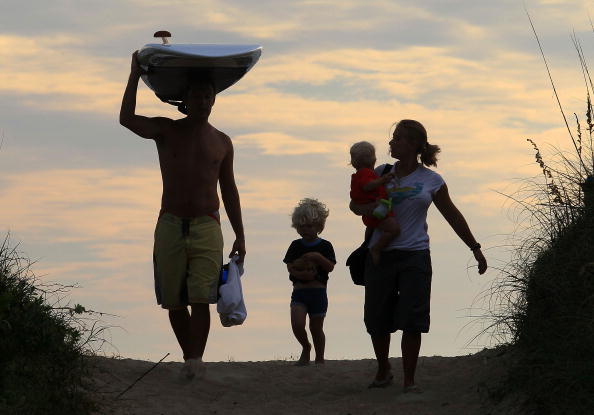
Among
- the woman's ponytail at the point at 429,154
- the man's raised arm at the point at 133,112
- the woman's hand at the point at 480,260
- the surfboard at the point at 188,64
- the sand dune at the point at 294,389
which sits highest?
→ the surfboard at the point at 188,64

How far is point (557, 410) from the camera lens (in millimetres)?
7727

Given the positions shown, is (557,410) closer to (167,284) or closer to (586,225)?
(586,225)

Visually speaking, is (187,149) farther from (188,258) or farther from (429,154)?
(429,154)

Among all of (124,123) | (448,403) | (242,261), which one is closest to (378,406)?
(448,403)

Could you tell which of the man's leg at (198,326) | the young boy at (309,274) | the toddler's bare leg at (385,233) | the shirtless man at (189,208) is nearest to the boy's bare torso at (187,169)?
the shirtless man at (189,208)

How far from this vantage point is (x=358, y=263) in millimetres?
9312

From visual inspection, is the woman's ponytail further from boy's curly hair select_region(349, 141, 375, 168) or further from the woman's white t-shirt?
boy's curly hair select_region(349, 141, 375, 168)

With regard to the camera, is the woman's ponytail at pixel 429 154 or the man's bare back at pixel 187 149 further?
the man's bare back at pixel 187 149

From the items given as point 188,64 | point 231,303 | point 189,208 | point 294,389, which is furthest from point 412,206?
point 188,64

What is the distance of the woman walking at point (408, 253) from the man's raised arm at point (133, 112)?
194cm

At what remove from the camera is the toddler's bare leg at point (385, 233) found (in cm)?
880

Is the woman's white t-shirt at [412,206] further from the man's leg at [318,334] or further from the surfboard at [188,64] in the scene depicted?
the man's leg at [318,334]

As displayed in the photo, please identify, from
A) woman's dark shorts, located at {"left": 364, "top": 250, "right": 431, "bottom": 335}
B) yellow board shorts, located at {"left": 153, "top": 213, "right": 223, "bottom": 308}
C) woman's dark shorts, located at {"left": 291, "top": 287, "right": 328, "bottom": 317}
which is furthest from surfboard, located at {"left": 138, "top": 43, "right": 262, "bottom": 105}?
woman's dark shorts, located at {"left": 291, "top": 287, "right": 328, "bottom": 317}

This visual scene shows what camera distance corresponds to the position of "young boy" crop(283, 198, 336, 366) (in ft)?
34.7
